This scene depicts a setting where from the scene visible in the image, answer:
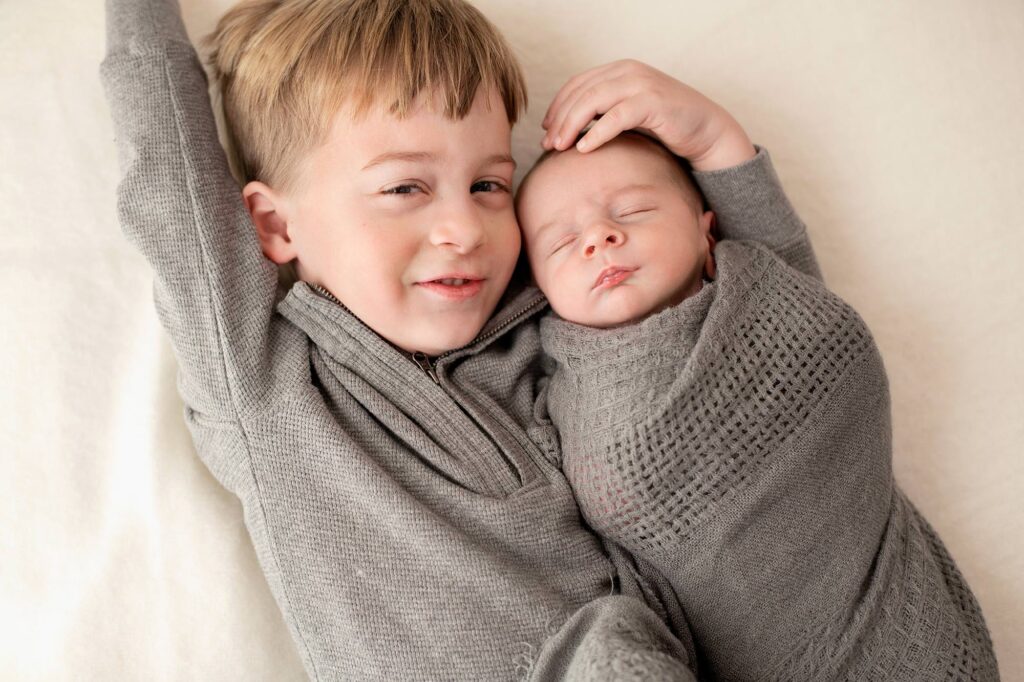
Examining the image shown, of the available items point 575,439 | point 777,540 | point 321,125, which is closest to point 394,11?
point 321,125

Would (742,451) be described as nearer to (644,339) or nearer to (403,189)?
(644,339)

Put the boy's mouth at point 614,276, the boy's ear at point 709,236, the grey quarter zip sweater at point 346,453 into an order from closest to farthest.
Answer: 1. the grey quarter zip sweater at point 346,453
2. the boy's mouth at point 614,276
3. the boy's ear at point 709,236

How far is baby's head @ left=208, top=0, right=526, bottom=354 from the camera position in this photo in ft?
3.94

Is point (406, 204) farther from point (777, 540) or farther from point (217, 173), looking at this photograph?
point (777, 540)

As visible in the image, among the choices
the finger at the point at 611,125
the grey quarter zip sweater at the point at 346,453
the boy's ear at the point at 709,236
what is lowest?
the grey quarter zip sweater at the point at 346,453

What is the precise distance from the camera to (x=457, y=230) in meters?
1.20

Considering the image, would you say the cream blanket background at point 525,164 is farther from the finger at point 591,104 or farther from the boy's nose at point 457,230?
the boy's nose at point 457,230

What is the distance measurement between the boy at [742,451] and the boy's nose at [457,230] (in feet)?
0.49

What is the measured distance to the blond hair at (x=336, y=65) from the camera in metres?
1.21

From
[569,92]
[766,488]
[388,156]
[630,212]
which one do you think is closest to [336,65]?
[388,156]

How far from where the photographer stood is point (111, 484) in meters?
1.27

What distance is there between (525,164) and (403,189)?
0.40 meters

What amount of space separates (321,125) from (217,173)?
7.5 inches

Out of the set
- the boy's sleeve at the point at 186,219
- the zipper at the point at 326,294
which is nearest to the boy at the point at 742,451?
the zipper at the point at 326,294
